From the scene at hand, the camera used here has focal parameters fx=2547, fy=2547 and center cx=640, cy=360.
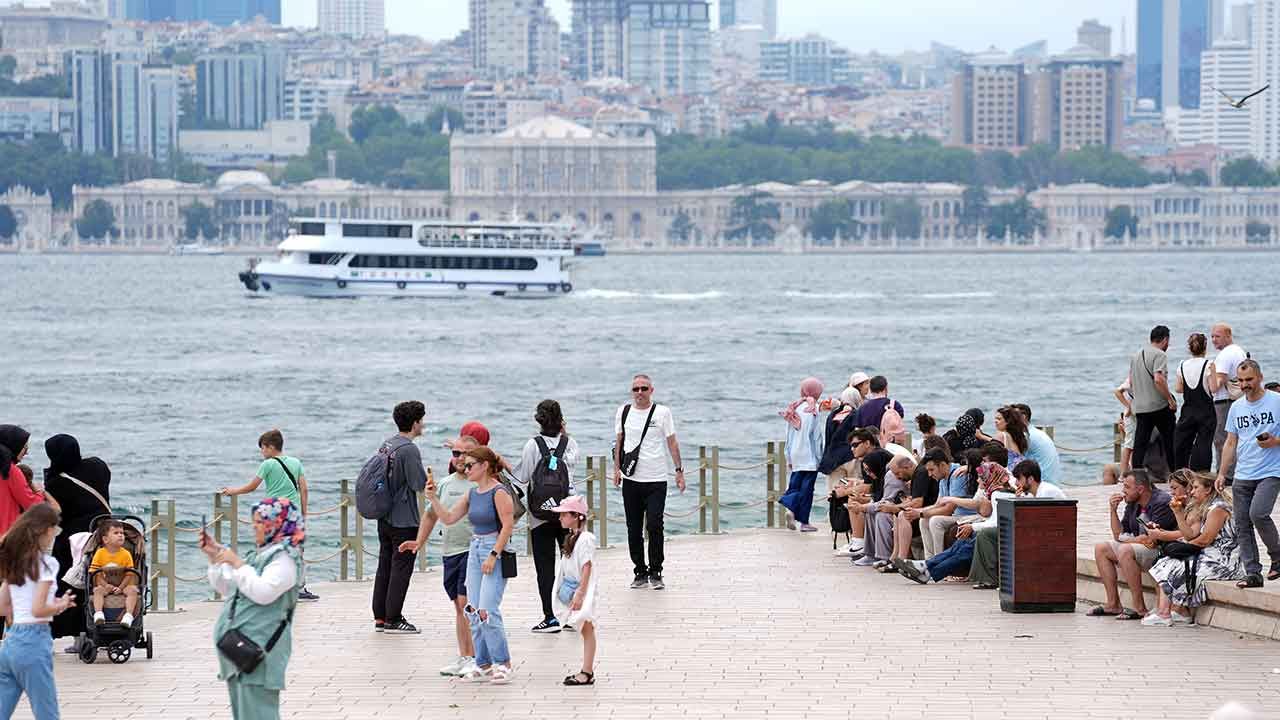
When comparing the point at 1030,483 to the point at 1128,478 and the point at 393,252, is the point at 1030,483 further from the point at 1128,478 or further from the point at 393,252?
the point at 393,252

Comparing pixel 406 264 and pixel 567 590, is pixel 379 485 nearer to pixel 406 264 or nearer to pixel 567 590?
pixel 567 590

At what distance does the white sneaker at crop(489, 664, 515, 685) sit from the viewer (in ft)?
30.9

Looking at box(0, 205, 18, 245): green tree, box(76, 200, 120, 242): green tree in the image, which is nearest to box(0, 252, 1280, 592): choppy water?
box(0, 205, 18, 245): green tree

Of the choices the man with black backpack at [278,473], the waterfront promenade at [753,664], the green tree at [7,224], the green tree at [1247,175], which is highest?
the green tree at [1247,175]

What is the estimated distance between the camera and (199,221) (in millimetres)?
167875

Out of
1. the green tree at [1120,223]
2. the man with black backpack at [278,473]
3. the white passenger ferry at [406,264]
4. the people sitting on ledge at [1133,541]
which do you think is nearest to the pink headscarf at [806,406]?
the people sitting on ledge at [1133,541]

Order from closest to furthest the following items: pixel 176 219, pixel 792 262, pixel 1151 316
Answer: pixel 1151 316
pixel 792 262
pixel 176 219

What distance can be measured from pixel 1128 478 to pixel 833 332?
5224 cm

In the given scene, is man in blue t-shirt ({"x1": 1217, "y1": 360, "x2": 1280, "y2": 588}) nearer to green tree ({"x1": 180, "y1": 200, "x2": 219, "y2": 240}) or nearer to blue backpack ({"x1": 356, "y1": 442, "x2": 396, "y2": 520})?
blue backpack ({"x1": 356, "y1": 442, "x2": 396, "y2": 520})

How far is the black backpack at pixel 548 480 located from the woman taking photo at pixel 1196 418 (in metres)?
4.65

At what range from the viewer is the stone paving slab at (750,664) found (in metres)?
8.94

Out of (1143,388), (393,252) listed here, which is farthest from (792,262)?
(1143,388)

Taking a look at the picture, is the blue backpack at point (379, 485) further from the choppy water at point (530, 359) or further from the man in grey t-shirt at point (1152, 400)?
the choppy water at point (530, 359)

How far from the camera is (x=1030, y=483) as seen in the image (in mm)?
10883
